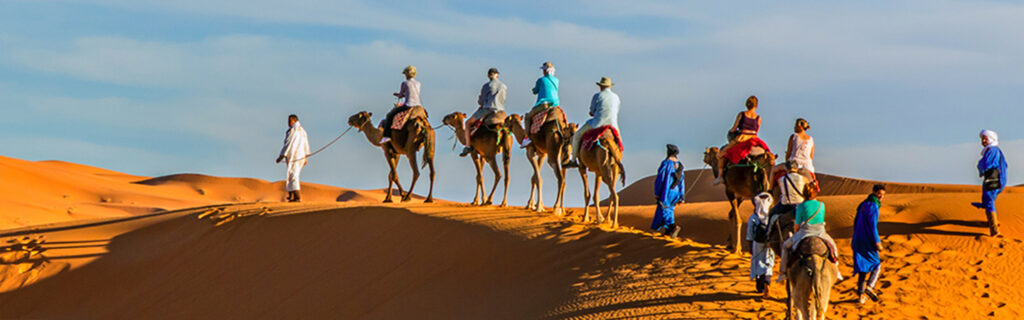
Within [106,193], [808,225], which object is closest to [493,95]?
[808,225]

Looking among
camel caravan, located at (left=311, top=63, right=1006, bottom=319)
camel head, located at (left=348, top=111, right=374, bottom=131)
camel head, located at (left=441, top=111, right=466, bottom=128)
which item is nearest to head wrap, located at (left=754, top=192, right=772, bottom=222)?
camel caravan, located at (left=311, top=63, right=1006, bottom=319)

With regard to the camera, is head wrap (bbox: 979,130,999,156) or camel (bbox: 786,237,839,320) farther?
head wrap (bbox: 979,130,999,156)

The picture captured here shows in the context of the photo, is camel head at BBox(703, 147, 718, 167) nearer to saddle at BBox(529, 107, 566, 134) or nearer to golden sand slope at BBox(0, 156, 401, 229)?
saddle at BBox(529, 107, 566, 134)

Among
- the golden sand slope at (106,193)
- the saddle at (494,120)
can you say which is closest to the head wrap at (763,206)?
the saddle at (494,120)

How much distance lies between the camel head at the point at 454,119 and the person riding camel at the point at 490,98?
118 cm

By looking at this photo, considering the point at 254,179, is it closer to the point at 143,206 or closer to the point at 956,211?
the point at 143,206

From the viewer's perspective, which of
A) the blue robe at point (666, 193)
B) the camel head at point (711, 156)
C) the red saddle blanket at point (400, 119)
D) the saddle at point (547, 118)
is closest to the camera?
the camel head at point (711, 156)

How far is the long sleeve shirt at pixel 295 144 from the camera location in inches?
1026

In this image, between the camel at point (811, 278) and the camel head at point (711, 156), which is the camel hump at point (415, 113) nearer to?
the camel head at point (711, 156)

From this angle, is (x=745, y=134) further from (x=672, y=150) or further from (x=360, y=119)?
(x=360, y=119)

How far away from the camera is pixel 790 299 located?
13.5 meters

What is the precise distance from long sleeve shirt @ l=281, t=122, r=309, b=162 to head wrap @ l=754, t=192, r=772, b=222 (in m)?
14.0

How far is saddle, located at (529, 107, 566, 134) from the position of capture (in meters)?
20.7

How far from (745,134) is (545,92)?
14.5 ft
